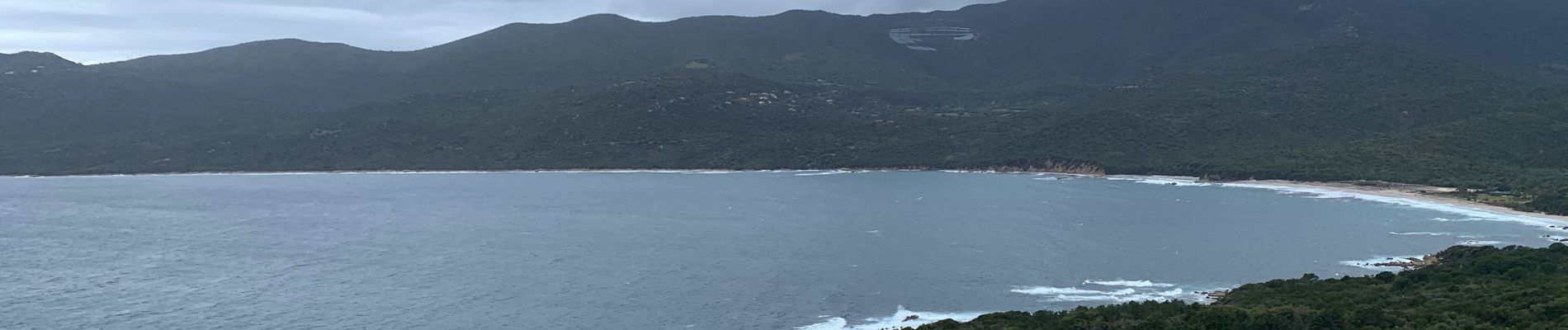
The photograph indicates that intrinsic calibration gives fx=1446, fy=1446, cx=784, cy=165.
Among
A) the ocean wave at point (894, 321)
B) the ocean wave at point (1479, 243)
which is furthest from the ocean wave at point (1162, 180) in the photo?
the ocean wave at point (894, 321)

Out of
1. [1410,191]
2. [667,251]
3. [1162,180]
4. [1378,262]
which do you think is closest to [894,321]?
[1378,262]

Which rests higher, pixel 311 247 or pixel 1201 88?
pixel 1201 88

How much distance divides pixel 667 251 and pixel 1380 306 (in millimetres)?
34990

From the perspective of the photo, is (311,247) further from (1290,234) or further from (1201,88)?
(1201,88)

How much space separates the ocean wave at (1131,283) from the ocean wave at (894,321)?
29.1ft

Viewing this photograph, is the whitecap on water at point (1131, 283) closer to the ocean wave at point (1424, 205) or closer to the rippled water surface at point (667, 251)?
the rippled water surface at point (667, 251)

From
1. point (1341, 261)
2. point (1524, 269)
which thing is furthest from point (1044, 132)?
point (1524, 269)

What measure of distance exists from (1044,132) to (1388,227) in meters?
62.5

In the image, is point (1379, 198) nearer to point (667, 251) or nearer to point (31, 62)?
point (667, 251)

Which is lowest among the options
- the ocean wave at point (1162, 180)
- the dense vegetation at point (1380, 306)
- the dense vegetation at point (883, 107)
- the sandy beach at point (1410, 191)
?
the ocean wave at point (1162, 180)

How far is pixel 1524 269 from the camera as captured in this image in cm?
4534

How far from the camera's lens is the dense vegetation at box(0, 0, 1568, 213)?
386 ft

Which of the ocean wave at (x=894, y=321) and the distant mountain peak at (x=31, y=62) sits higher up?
the distant mountain peak at (x=31, y=62)

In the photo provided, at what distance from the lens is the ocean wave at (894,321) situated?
4422cm
